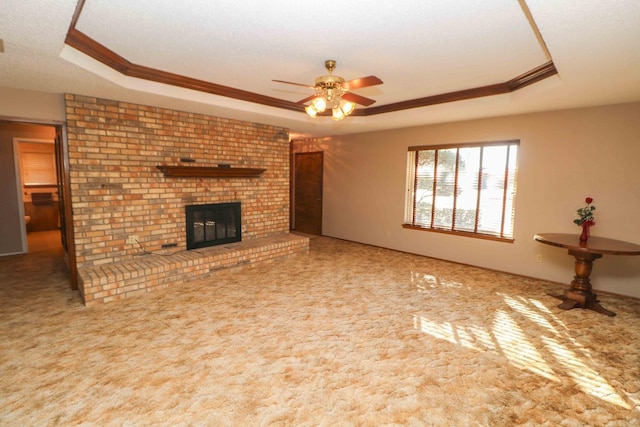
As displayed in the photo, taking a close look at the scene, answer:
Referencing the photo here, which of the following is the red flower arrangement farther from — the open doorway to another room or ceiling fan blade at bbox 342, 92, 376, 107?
the open doorway to another room

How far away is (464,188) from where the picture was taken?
4.93 meters

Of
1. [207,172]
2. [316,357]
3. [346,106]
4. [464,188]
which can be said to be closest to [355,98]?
[346,106]

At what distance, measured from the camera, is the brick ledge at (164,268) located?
11.0 feet

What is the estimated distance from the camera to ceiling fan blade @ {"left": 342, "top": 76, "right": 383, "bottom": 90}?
8.05 feet

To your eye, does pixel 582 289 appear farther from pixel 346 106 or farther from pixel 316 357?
pixel 346 106

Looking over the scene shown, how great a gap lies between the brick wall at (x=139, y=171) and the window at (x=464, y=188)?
2960mm

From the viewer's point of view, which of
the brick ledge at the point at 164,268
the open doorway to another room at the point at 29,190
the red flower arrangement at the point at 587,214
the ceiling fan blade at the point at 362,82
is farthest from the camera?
the open doorway to another room at the point at 29,190

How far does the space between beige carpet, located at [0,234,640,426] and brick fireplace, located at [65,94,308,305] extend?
718 millimetres

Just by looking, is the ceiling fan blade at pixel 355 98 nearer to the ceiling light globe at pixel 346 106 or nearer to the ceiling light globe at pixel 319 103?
the ceiling light globe at pixel 346 106

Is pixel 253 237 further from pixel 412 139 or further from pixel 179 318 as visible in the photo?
pixel 412 139

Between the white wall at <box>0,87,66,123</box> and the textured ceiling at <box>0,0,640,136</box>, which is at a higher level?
the textured ceiling at <box>0,0,640,136</box>

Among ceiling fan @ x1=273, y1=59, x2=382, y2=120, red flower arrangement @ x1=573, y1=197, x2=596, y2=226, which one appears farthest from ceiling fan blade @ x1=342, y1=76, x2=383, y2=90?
red flower arrangement @ x1=573, y1=197, x2=596, y2=226

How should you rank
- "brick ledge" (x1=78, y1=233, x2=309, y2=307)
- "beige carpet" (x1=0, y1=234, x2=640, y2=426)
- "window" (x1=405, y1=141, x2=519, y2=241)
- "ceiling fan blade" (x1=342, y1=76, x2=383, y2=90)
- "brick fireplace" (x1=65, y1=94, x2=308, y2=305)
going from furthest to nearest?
"window" (x1=405, y1=141, x2=519, y2=241) < "brick fireplace" (x1=65, y1=94, x2=308, y2=305) < "brick ledge" (x1=78, y1=233, x2=309, y2=307) < "ceiling fan blade" (x1=342, y1=76, x2=383, y2=90) < "beige carpet" (x1=0, y1=234, x2=640, y2=426)

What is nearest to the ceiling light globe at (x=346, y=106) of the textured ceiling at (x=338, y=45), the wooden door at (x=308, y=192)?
the textured ceiling at (x=338, y=45)
